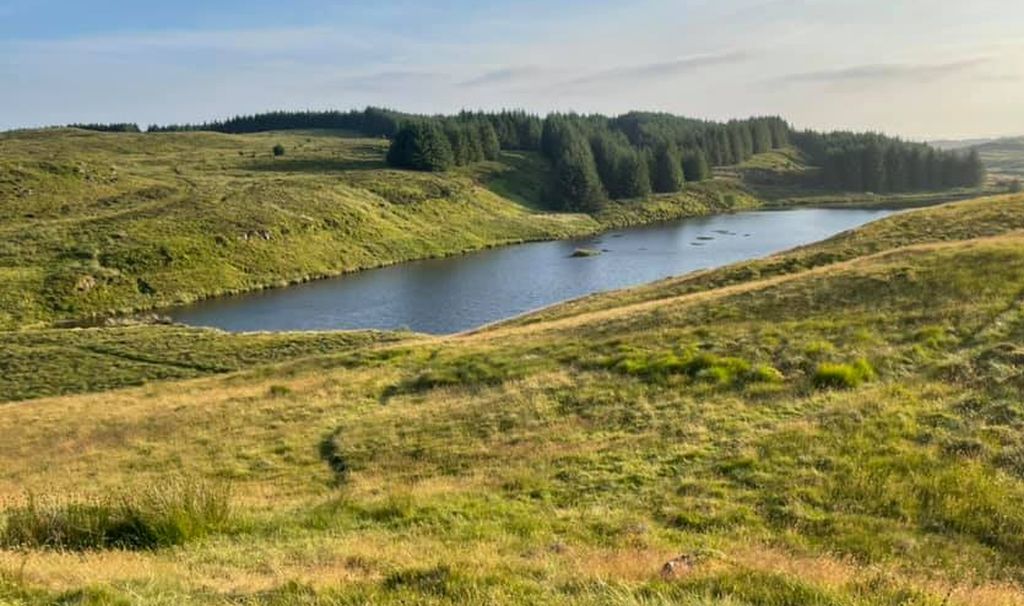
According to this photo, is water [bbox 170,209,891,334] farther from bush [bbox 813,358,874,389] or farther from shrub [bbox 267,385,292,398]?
bush [bbox 813,358,874,389]

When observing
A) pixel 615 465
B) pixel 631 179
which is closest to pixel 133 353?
pixel 615 465

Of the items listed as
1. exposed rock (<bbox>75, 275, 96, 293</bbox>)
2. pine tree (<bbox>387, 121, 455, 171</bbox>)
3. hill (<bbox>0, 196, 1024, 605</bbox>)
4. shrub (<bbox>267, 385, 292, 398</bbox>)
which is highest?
pine tree (<bbox>387, 121, 455, 171</bbox>)

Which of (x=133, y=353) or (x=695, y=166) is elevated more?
(x=695, y=166)

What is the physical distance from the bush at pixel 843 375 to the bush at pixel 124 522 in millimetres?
14526

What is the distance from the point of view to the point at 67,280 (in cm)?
7362

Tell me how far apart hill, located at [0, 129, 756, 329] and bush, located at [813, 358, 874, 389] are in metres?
67.9

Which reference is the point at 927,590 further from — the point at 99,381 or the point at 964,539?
the point at 99,381

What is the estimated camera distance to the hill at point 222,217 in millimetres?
77062

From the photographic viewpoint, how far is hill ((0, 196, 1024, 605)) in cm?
915

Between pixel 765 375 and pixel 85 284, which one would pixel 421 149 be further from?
pixel 765 375

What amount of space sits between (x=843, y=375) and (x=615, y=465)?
24.7 ft

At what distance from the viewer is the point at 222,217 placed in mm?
97000

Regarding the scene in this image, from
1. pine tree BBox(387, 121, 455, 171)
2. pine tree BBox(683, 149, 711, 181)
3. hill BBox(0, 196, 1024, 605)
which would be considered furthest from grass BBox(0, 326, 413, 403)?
pine tree BBox(683, 149, 711, 181)

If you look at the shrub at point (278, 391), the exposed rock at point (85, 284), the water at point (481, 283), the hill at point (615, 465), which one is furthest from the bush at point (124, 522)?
the exposed rock at point (85, 284)
